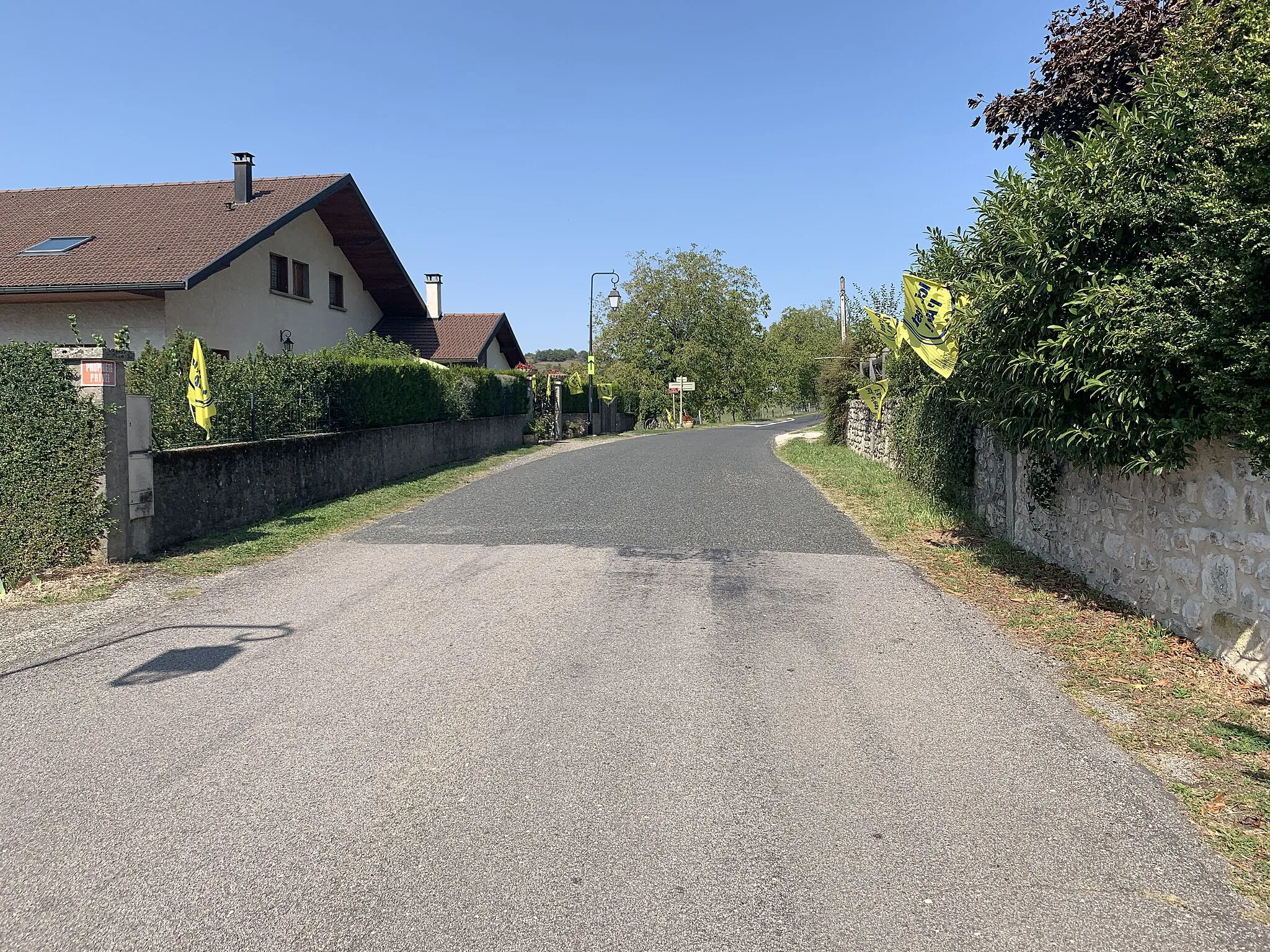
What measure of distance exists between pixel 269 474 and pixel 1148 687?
10.4 m

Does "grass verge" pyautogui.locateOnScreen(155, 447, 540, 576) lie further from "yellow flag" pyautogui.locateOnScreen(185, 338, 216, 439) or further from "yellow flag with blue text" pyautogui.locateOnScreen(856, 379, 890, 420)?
"yellow flag with blue text" pyautogui.locateOnScreen(856, 379, 890, 420)

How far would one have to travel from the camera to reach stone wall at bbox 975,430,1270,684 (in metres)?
5.39

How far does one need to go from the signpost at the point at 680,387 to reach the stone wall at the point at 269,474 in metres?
36.6

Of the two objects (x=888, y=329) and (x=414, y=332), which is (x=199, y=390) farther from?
(x=414, y=332)

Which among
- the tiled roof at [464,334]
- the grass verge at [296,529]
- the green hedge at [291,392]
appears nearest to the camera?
the grass verge at [296,529]

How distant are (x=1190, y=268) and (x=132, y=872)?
590 centimetres

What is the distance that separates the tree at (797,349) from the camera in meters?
82.5

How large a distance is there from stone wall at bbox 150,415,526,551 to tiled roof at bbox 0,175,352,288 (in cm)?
547

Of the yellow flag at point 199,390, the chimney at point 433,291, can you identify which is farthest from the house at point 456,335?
the yellow flag at point 199,390

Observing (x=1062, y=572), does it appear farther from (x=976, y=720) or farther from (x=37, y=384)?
(x=37, y=384)

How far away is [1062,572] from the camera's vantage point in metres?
8.44

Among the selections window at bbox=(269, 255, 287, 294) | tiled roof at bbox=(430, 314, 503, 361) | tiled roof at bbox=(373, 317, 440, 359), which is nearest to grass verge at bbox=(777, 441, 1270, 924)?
window at bbox=(269, 255, 287, 294)

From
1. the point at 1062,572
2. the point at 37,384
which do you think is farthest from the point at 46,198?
the point at 1062,572

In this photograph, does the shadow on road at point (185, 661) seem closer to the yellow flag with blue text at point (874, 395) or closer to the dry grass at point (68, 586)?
the dry grass at point (68, 586)
